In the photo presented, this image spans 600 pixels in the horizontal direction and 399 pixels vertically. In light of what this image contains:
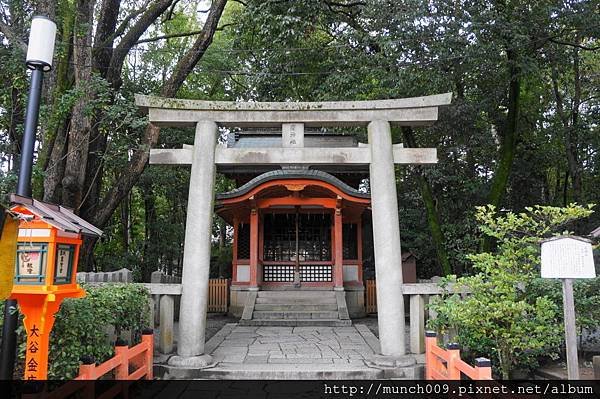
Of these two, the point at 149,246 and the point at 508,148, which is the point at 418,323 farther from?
the point at 149,246

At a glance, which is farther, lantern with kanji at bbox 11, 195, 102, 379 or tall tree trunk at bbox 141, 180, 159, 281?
tall tree trunk at bbox 141, 180, 159, 281

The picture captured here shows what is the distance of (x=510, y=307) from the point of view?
5441 millimetres

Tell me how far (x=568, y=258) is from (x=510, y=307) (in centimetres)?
119

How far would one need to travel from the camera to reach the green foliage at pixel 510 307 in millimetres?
5559

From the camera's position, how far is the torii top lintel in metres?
7.84

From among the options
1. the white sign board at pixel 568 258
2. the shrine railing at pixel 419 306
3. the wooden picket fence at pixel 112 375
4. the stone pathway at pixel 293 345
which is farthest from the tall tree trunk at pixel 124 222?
the white sign board at pixel 568 258

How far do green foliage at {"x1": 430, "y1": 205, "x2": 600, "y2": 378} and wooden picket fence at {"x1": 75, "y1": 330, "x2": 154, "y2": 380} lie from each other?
423 cm

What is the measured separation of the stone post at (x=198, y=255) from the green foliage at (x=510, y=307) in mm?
3809

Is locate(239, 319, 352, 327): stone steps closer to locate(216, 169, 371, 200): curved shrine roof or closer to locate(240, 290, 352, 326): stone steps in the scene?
locate(240, 290, 352, 326): stone steps

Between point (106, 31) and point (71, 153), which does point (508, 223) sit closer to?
point (71, 153)

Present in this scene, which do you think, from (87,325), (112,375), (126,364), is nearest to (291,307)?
(112,375)

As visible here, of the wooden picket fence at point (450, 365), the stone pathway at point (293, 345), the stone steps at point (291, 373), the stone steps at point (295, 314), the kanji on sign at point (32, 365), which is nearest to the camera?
the kanji on sign at point (32, 365)

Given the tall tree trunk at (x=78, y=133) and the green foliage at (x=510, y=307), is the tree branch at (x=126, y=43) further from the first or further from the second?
the green foliage at (x=510, y=307)

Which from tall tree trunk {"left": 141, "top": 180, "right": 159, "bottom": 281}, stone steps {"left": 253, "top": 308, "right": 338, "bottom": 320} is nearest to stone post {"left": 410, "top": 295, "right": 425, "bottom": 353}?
stone steps {"left": 253, "top": 308, "right": 338, "bottom": 320}
